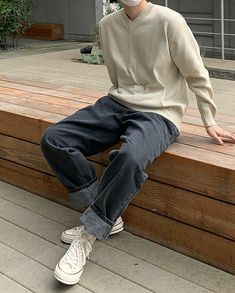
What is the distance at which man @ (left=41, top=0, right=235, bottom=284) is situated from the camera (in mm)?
2305

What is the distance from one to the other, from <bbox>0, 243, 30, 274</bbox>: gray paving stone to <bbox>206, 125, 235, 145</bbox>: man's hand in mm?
1051

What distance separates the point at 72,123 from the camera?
2637 mm

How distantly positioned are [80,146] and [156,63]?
54cm

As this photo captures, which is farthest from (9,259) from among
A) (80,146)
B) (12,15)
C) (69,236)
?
(12,15)

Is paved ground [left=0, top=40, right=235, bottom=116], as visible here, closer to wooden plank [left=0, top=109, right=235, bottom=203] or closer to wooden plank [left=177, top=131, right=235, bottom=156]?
wooden plank [left=177, top=131, right=235, bottom=156]

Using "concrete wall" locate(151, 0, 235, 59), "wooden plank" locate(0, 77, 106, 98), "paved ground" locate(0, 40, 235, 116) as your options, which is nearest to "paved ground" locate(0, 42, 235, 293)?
"wooden plank" locate(0, 77, 106, 98)

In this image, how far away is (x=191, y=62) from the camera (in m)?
2.45

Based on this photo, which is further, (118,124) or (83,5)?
(83,5)

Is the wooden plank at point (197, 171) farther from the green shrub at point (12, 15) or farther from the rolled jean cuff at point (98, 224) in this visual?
the green shrub at point (12, 15)

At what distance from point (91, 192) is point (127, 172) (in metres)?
0.35

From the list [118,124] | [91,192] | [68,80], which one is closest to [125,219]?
[91,192]

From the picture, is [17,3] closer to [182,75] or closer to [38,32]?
[38,32]

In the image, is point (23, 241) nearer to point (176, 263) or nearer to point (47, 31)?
point (176, 263)

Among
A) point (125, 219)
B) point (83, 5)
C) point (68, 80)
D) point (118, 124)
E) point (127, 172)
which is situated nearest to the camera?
point (127, 172)
